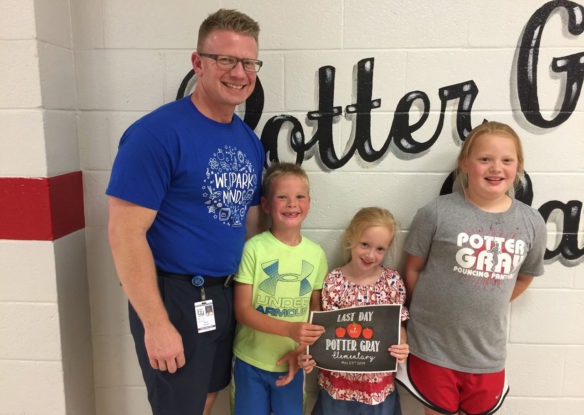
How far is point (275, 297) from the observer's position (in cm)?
152

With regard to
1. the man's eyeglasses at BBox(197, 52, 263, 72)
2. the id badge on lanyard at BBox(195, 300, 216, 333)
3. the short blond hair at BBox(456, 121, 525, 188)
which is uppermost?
the man's eyeglasses at BBox(197, 52, 263, 72)

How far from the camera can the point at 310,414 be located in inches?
71.8

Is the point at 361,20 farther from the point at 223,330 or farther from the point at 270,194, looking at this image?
the point at 223,330

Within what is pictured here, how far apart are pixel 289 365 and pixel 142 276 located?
0.67m

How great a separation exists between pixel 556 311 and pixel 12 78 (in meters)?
2.32

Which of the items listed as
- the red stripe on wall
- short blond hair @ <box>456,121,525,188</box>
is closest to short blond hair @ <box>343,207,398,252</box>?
short blond hair @ <box>456,121,525,188</box>

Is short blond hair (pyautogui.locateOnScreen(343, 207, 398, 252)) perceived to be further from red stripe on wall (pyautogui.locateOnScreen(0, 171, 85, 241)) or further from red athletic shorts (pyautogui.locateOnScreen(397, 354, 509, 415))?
red stripe on wall (pyautogui.locateOnScreen(0, 171, 85, 241))

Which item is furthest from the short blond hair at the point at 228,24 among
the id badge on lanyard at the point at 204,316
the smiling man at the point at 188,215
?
the id badge on lanyard at the point at 204,316

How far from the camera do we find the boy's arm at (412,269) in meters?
1.60

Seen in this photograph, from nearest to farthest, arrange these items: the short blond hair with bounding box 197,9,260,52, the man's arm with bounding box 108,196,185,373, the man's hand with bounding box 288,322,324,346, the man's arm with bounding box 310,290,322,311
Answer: the man's arm with bounding box 108,196,185,373 < the short blond hair with bounding box 197,9,260,52 < the man's hand with bounding box 288,322,324,346 < the man's arm with bounding box 310,290,322,311

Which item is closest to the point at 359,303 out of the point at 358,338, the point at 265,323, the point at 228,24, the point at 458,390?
the point at 358,338

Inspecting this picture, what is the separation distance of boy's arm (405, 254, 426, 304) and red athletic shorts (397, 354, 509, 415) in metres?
0.29

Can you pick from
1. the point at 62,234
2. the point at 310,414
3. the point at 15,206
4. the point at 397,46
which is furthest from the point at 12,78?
the point at 310,414

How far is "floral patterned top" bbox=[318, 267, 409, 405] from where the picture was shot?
1.54m
